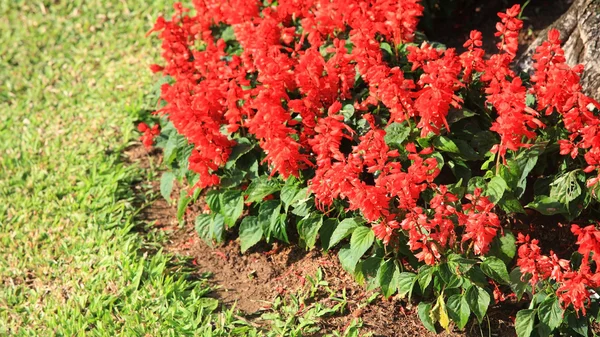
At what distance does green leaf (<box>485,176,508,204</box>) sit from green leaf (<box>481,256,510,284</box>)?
1.01 feet

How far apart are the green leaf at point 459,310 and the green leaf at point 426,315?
0.45 feet

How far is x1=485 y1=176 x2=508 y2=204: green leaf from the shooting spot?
4.10 m

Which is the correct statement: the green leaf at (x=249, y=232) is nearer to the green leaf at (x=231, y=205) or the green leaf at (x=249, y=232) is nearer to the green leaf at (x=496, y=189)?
the green leaf at (x=231, y=205)

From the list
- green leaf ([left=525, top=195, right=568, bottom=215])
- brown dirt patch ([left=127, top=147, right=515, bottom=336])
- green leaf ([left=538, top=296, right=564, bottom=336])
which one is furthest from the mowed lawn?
green leaf ([left=525, top=195, right=568, bottom=215])

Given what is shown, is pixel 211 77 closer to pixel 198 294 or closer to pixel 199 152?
pixel 199 152

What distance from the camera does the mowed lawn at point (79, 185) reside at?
4.69 meters

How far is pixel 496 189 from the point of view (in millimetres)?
4129

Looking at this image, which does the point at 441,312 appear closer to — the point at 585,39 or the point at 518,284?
the point at 518,284

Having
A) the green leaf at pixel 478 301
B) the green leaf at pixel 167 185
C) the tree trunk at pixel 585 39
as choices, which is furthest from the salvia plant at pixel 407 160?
the tree trunk at pixel 585 39

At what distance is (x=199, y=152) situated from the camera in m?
4.73

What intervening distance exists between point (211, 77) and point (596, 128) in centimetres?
237

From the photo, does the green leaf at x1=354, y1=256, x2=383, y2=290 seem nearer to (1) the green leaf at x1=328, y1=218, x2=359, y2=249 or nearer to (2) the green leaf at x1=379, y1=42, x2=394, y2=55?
(1) the green leaf at x1=328, y1=218, x2=359, y2=249

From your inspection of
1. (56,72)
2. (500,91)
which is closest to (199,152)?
(500,91)

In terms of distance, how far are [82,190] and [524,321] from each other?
3342mm
